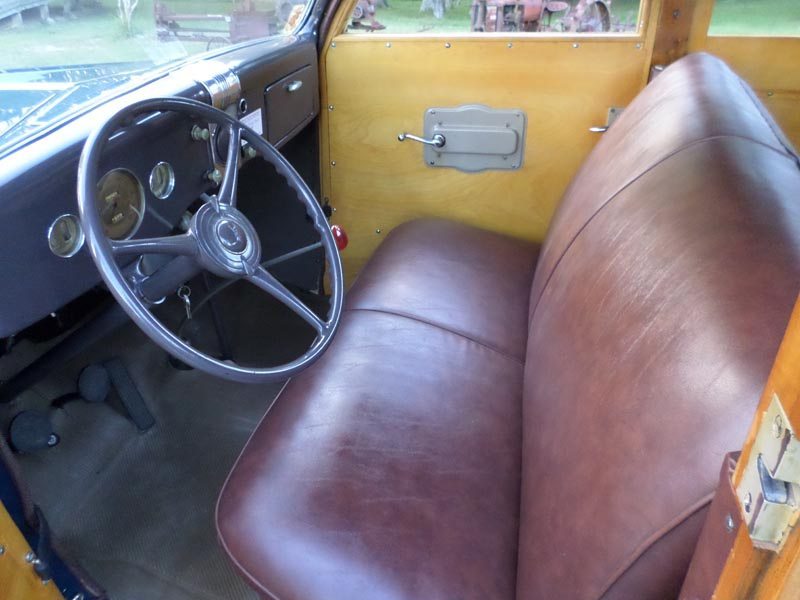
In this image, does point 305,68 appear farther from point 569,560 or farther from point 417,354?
point 569,560

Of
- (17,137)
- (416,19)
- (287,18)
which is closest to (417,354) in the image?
(17,137)

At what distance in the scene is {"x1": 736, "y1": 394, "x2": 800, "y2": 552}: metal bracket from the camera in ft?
1.30

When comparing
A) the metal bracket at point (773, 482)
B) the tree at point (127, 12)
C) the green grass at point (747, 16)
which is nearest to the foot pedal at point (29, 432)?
the tree at point (127, 12)

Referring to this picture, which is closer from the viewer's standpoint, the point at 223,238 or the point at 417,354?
the point at 223,238

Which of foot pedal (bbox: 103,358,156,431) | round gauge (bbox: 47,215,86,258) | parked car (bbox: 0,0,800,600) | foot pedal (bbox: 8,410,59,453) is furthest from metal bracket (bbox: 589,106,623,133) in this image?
foot pedal (bbox: 8,410,59,453)

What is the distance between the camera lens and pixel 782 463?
402 millimetres

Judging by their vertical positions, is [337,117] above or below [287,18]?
below

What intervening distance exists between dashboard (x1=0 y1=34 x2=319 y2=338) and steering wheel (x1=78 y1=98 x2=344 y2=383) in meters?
0.06

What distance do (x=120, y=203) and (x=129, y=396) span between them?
86cm

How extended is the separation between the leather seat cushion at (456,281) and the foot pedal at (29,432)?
813mm

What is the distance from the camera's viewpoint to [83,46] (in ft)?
4.24

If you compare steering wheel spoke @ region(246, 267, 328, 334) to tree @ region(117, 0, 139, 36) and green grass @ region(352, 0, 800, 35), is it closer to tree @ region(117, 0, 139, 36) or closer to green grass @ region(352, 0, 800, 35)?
tree @ region(117, 0, 139, 36)

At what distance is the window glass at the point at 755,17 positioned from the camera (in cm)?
177

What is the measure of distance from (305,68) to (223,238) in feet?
3.40
